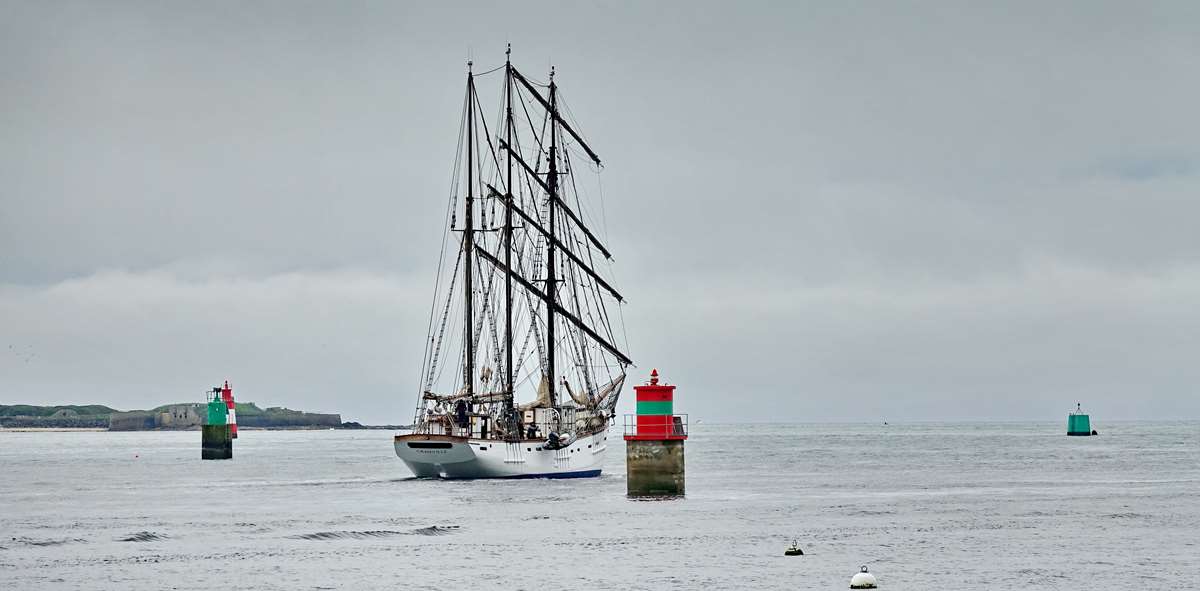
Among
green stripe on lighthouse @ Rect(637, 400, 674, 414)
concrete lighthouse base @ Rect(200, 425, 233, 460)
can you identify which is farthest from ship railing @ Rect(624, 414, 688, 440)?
concrete lighthouse base @ Rect(200, 425, 233, 460)

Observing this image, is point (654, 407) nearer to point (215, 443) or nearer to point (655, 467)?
point (655, 467)

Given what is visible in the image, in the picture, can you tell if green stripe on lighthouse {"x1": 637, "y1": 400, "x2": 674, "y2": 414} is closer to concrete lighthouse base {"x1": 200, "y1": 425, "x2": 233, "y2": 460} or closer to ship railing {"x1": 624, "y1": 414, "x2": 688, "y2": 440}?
ship railing {"x1": 624, "y1": 414, "x2": 688, "y2": 440}


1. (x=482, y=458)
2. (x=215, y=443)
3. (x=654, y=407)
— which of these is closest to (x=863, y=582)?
(x=654, y=407)

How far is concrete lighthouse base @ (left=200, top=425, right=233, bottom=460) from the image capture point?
145500mm

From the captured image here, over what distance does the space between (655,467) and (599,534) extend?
7.85m

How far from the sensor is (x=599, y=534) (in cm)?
5384

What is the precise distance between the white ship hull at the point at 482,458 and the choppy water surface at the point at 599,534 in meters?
1.94

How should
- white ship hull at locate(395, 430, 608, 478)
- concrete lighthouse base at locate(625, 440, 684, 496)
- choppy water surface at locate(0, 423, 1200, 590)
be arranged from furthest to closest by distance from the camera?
white ship hull at locate(395, 430, 608, 478) < concrete lighthouse base at locate(625, 440, 684, 496) < choppy water surface at locate(0, 423, 1200, 590)

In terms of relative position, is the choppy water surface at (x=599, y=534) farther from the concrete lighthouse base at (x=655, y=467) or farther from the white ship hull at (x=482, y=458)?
the white ship hull at (x=482, y=458)

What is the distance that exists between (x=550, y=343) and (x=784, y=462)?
3660 cm

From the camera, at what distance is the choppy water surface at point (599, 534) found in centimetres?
4206

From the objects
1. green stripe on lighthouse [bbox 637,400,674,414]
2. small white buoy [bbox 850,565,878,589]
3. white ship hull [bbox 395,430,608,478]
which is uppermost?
green stripe on lighthouse [bbox 637,400,674,414]

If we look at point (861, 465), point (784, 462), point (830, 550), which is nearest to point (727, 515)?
point (830, 550)

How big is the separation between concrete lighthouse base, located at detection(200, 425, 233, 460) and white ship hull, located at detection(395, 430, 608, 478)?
52.5 meters
